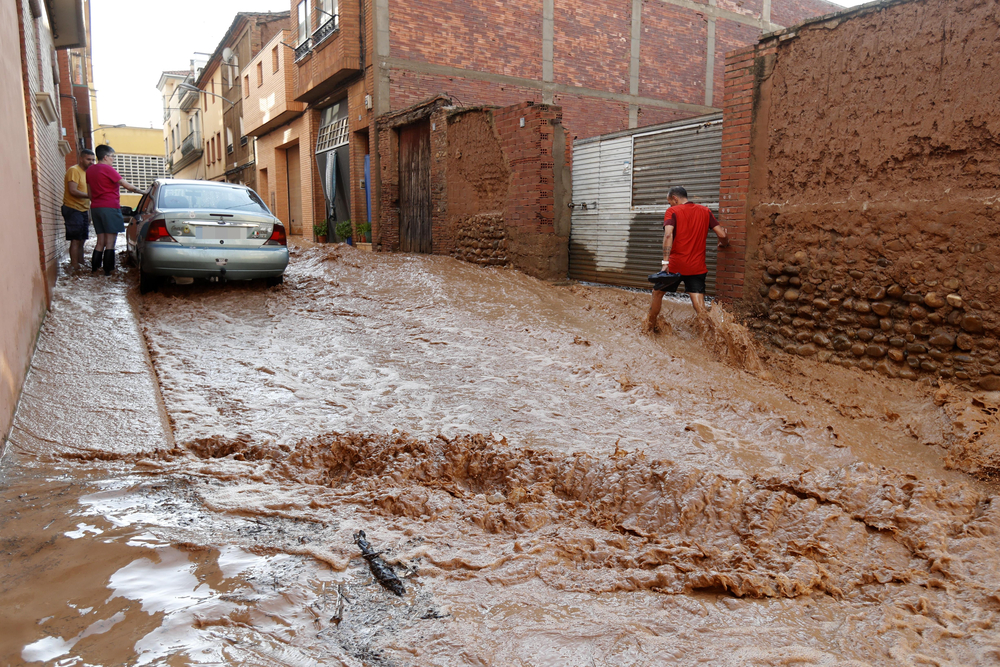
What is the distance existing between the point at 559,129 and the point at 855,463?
23.1 feet

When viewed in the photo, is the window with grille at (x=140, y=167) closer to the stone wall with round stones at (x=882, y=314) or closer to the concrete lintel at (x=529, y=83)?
the concrete lintel at (x=529, y=83)

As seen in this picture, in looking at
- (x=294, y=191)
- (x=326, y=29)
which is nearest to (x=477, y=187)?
(x=326, y=29)

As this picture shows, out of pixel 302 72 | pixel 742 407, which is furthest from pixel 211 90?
pixel 742 407

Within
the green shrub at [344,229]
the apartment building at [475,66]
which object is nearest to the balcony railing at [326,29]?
the apartment building at [475,66]

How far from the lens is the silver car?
7.68 meters

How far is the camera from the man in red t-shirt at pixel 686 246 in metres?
7.20

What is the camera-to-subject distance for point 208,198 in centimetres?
838

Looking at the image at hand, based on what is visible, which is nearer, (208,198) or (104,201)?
(208,198)

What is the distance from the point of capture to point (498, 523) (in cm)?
327

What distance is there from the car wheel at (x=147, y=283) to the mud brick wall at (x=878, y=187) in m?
6.71

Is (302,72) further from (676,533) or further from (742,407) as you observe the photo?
(676,533)

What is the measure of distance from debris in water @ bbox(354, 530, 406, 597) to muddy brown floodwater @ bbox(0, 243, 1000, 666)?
32mm

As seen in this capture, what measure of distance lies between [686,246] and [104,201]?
736 centimetres

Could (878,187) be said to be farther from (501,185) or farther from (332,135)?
(332,135)
